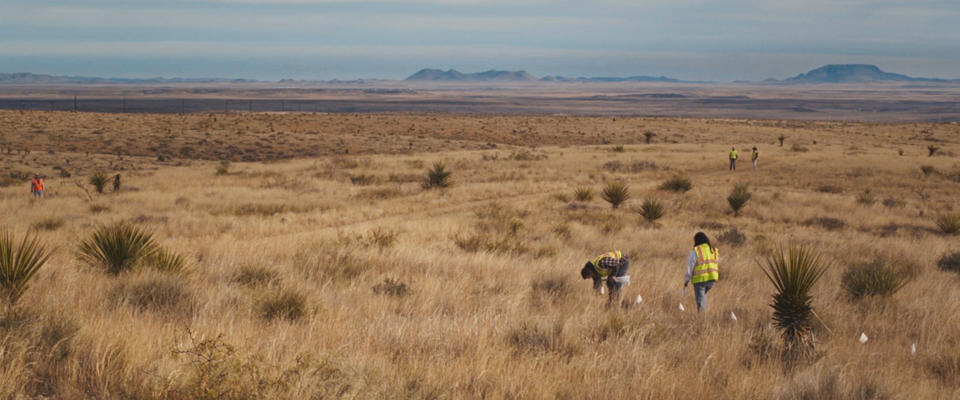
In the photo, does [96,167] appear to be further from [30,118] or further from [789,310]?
[789,310]

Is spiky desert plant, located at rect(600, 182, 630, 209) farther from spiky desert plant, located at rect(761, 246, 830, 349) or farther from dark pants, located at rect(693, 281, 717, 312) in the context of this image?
spiky desert plant, located at rect(761, 246, 830, 349)

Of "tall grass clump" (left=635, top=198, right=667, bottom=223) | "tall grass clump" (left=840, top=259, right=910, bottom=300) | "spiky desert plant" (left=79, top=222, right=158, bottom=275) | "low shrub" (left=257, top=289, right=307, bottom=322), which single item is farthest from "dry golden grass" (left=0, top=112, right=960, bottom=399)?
"tall grass clump" (left=635, top=198, right=667, bottom=223)

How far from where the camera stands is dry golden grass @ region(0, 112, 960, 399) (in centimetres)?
487

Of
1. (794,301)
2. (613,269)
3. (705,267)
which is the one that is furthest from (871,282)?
(613,269)

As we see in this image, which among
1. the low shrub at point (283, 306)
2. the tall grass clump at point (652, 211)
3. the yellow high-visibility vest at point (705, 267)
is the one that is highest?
the yellow high-visibility vest at point (705, 267)

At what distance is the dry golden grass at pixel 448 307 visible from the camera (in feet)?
16.0

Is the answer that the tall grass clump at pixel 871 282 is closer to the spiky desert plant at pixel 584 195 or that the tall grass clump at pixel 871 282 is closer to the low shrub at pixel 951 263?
the low shrub at pixel 951 263

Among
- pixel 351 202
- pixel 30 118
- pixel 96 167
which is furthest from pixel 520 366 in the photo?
→ pixel 30 118

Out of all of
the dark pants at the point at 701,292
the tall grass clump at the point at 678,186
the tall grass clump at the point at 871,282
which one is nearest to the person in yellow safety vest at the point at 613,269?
the dark pants at the point at 701,292

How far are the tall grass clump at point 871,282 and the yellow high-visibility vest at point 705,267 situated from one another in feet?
9.76

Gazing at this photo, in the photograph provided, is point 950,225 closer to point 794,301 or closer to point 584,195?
point 584,195

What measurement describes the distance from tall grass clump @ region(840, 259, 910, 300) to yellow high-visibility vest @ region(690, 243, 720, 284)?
298 cm

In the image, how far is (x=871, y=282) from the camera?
33.0 feet

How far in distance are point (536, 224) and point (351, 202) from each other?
22.1 ft
